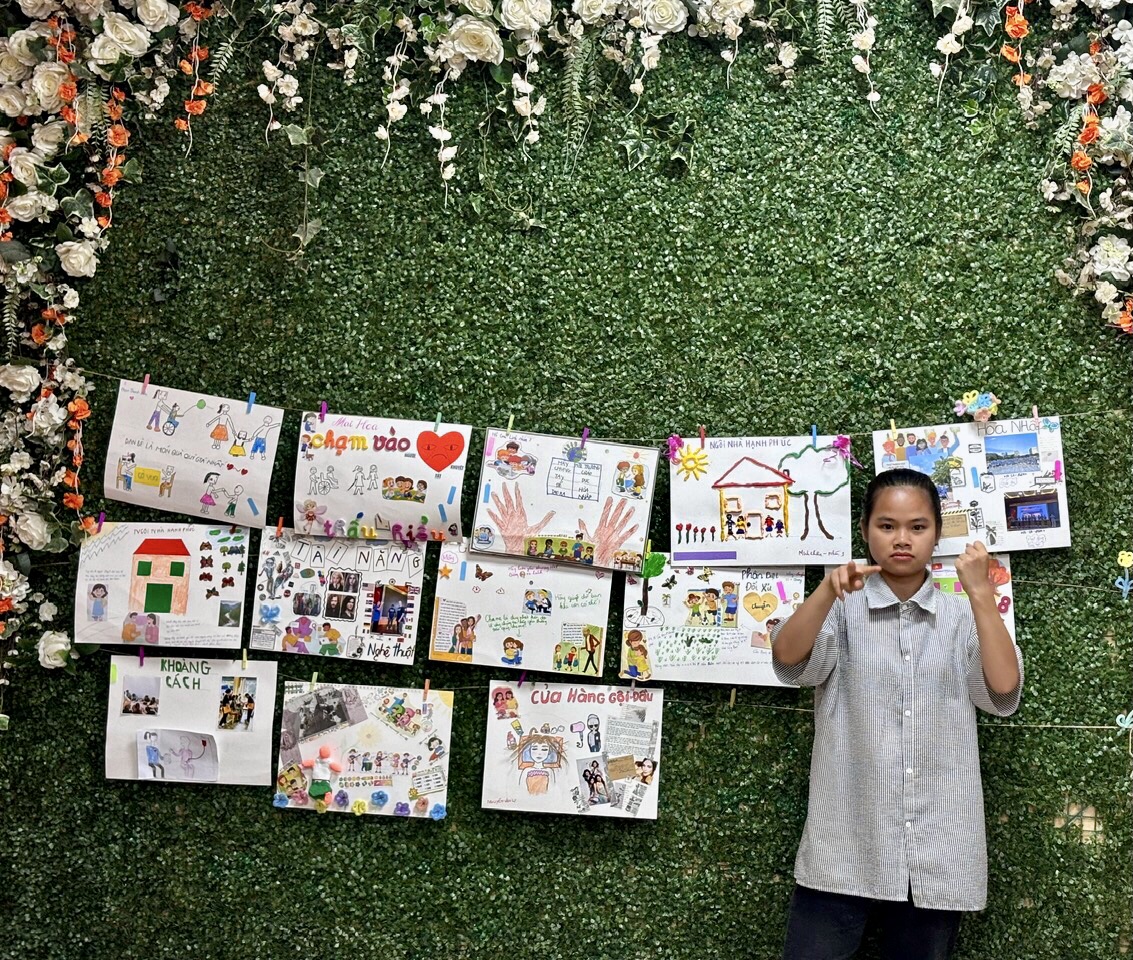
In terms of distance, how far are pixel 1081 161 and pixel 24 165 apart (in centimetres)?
215

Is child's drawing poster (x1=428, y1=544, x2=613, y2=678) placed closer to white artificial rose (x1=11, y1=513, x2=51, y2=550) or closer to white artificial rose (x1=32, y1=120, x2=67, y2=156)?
white artificial rose (x1=11, y1=513, x2=51, y2=550)

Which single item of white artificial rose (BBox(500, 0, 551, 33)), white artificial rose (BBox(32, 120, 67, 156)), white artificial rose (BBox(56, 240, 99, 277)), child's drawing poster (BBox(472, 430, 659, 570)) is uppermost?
white artificial rose (BBox(500, 0, 551, 33))

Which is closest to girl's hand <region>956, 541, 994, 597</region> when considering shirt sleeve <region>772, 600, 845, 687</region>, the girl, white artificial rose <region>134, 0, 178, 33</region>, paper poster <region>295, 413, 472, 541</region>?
the girl

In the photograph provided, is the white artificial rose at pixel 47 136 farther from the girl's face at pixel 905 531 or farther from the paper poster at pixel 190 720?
the girl's face at pixel 905 531

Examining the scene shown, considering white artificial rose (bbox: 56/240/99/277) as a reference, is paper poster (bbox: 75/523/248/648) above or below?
below

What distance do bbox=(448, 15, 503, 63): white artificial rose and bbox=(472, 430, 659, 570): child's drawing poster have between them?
2.52 ft

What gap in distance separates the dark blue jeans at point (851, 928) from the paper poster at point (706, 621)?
0.41 meters

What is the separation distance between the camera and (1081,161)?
2018 mm

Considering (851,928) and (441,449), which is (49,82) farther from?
(851,928)

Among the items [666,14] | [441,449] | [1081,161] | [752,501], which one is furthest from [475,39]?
[1081,161]

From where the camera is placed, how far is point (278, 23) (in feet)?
7.18

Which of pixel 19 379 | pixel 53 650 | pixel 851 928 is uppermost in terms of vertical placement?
pixel 19 379

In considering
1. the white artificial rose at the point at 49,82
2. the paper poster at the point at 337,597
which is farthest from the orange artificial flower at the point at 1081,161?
the white artificial rose at the point at 49,82

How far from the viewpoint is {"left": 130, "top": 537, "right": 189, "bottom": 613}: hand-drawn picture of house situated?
85.8 inches
